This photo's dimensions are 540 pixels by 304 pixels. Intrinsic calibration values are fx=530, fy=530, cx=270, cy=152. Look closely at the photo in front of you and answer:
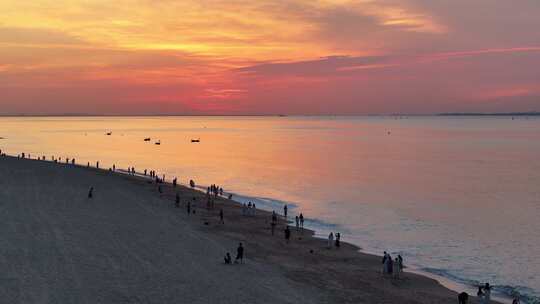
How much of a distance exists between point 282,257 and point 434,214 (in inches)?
922

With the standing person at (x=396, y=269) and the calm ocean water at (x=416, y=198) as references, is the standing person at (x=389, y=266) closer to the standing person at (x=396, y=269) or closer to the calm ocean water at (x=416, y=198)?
the standing person at (x=396, y=269)

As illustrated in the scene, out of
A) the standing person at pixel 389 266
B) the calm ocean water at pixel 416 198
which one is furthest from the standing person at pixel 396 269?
the calm ocean water at pixel 416 198

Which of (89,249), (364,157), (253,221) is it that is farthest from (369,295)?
(364,157)

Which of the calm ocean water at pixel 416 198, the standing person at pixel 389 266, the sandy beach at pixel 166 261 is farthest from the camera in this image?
the calm ocean water at pixel 416 198

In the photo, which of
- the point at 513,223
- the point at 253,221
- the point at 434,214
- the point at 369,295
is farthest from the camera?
the point at 434,214

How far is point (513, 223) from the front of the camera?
4394 cm

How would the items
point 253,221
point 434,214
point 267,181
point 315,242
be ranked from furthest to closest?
→ point 267,181 < point 434,214 < point 253,221 < point 315,242

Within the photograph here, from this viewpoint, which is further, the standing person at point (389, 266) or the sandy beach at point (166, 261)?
the standing person at point (389, 266)

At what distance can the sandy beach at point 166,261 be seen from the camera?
21.5m

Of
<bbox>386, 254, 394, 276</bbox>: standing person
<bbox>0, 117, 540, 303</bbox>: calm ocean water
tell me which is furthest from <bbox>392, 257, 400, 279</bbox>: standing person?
<bbox>0, 117, 540, 303</bbox>: calm ocean water

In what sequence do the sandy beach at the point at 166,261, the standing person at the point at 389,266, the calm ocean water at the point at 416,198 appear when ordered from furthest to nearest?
1. the calm ocean water at the point at 416,198
2. the standing person at the point at 389,266
3. the sandy beach at the point at 166,261

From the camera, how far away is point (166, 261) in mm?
26156

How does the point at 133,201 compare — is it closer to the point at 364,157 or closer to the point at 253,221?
the point at 253,221

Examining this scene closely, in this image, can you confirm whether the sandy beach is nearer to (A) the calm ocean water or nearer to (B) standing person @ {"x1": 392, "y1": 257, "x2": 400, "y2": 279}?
(B) standing person @ {"x1": 392, "y1": 257, "x2": 400, "y2": 279}
